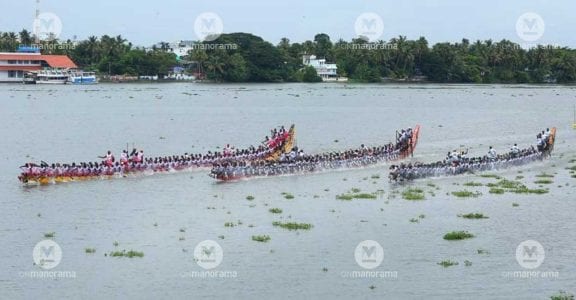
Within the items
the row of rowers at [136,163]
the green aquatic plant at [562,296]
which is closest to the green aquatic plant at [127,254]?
the green aquatic plant at [562,296]

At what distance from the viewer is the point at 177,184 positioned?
58.5 m

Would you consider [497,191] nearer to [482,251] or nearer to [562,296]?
[482,251]

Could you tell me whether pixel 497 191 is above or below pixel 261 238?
above

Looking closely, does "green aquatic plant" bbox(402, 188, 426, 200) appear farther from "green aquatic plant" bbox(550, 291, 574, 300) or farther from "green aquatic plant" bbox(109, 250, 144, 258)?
"green aquatic plant" bbox(109, 250, 144, 258)

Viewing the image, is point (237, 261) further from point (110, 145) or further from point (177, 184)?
point (110, 145)

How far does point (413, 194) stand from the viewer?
54281mm

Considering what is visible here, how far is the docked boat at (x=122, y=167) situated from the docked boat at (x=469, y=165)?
12587mm

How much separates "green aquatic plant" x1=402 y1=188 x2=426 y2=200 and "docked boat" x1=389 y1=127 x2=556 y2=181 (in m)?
3.41

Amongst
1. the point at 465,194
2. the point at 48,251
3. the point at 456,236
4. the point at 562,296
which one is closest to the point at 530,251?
the point at 456,236

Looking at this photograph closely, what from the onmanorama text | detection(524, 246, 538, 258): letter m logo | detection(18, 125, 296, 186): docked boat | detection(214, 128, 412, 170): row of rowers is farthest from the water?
detection(214, 128, 412, 170): row of rowers

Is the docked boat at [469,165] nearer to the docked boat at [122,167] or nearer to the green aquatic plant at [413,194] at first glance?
the green aquatic plant at [413,194]

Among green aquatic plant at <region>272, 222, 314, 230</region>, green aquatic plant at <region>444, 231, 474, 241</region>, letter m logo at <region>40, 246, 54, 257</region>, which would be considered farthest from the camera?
green aquatic plant at <region>272, 222, 314, 230</region>

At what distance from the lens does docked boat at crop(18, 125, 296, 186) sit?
188 feet

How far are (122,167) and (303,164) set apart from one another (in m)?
13.3
